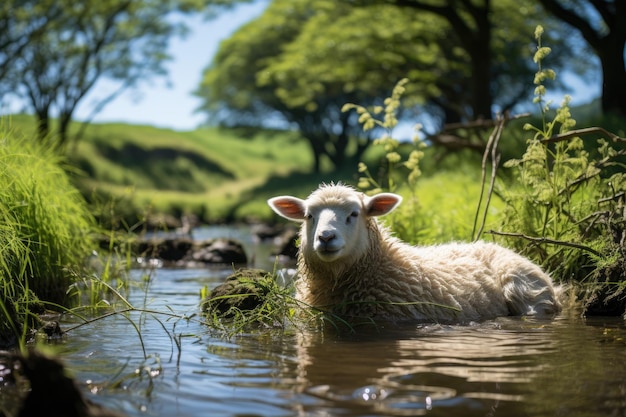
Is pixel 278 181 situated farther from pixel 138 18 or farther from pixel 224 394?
pixel 224 394

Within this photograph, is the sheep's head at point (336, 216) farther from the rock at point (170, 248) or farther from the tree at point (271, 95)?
the tree at point (271, 95)

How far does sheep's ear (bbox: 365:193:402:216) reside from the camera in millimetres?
6855

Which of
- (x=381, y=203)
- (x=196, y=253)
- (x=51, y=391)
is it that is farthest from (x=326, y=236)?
(x=196, y=253)

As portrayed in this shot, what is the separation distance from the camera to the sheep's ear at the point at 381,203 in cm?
686

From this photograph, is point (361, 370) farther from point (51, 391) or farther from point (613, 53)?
point (613, 53)

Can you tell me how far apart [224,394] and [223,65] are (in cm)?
4652

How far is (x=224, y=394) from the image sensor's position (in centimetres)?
409

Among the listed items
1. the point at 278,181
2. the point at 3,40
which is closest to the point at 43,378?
the point at 3,40

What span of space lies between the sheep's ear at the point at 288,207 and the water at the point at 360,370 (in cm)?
130

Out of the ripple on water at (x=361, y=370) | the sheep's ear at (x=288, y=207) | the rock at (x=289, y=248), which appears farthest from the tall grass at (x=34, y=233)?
the rock at (x=289, y=248)

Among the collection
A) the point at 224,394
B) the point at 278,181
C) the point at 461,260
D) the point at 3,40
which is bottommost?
the point at 224,394

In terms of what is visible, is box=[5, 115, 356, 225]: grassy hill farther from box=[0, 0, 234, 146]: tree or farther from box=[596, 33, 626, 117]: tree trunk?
box=[596, 33, 626, 117]: tree trunk

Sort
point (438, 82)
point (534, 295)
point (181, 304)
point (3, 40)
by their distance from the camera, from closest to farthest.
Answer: point (534, 295)
point (181, 304)
point (438, 82)
point (3, 40)

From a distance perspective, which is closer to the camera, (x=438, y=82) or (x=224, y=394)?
(x=224, y=394)
